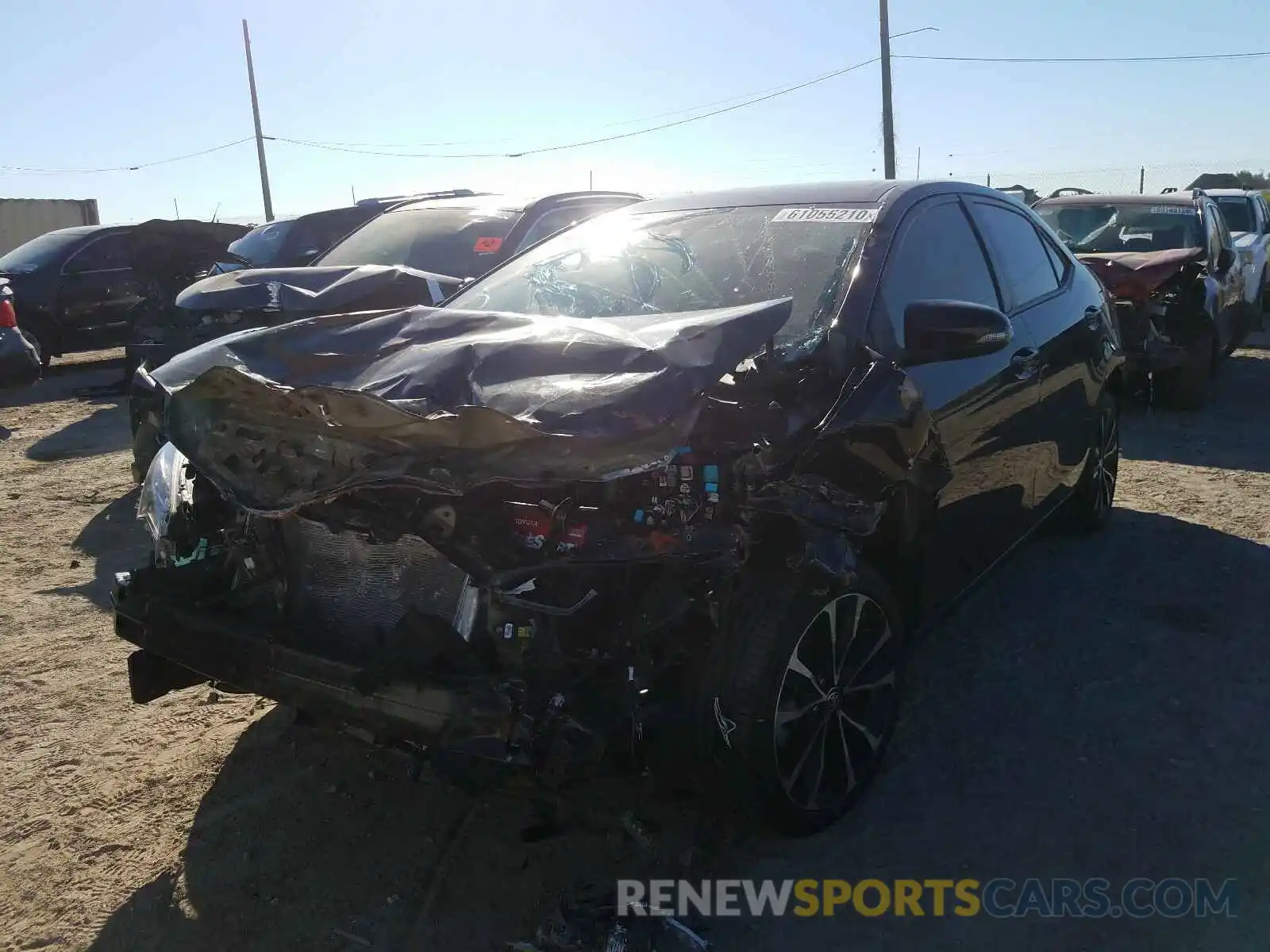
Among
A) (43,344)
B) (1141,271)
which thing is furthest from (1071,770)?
(43,344)

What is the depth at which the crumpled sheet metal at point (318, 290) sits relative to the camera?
537 centimetres

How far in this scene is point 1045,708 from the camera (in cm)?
366

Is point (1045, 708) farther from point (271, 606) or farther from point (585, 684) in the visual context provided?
point (271, 606)

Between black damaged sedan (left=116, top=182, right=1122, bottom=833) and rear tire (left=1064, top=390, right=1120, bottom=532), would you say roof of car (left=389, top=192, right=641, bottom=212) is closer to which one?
rear tire (left=1064, top=390, right=1120, bottom=532)

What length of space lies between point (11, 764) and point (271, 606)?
1236 mm

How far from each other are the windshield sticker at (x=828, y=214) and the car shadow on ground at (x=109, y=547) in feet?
10.8

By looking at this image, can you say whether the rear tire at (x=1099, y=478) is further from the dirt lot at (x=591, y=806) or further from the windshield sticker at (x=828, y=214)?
the windshield sticker at (x=828, y=214)

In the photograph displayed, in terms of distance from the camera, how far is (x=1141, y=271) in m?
8.01

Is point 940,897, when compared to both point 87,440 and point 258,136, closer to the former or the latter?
point 87,440

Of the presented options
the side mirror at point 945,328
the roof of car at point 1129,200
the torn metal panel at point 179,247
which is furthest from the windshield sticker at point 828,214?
the torn metal panel at point 179,247

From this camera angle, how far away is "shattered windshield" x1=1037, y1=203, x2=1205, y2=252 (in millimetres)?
9453

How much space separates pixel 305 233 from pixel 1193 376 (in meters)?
7.81

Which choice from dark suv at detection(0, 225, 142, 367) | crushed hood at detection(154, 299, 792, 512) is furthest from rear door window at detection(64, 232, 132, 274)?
crushed hood at detection(154, 299, 792, 512)

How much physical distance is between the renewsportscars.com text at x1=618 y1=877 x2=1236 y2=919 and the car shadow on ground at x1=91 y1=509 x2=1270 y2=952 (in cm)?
4
